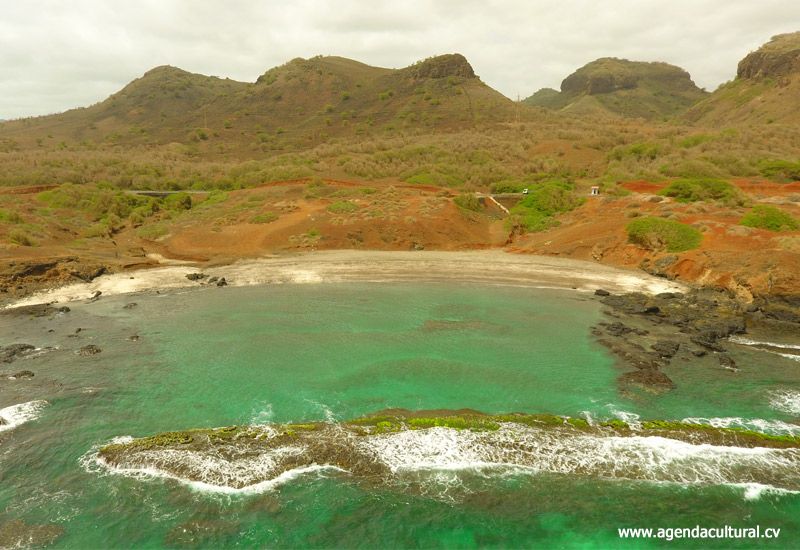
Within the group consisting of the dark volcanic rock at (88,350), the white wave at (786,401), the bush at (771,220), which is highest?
the bush at (771,220)

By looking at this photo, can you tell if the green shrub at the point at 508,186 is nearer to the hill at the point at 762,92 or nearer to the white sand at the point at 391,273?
A: the white sand at the point at 391,273

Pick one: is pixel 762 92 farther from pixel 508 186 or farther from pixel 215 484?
pixel 215 484

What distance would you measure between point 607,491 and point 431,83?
120m

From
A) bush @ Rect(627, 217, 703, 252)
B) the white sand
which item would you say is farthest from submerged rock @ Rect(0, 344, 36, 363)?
bush @ Rect(627, 217, 703, 252)

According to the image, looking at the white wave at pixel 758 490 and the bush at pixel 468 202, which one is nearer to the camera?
the white wave at pixel 758 490

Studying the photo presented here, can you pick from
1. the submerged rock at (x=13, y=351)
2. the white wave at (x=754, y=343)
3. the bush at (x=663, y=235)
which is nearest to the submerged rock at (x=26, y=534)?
the submerged rock at (x=13, y=351)

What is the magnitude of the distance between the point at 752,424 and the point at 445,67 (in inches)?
4780

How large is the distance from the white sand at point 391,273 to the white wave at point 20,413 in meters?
13.7

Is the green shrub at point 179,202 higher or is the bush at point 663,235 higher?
the green shrub at point 179,202

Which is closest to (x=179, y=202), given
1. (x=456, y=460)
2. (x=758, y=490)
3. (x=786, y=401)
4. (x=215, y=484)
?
(x=215, y=484)

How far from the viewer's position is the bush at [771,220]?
33.4 m

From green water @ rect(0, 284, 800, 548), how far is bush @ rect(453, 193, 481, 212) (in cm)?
1930

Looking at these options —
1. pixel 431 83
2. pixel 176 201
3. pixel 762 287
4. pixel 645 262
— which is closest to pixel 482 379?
pixel 762 287

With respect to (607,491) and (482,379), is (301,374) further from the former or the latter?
(607,491)
